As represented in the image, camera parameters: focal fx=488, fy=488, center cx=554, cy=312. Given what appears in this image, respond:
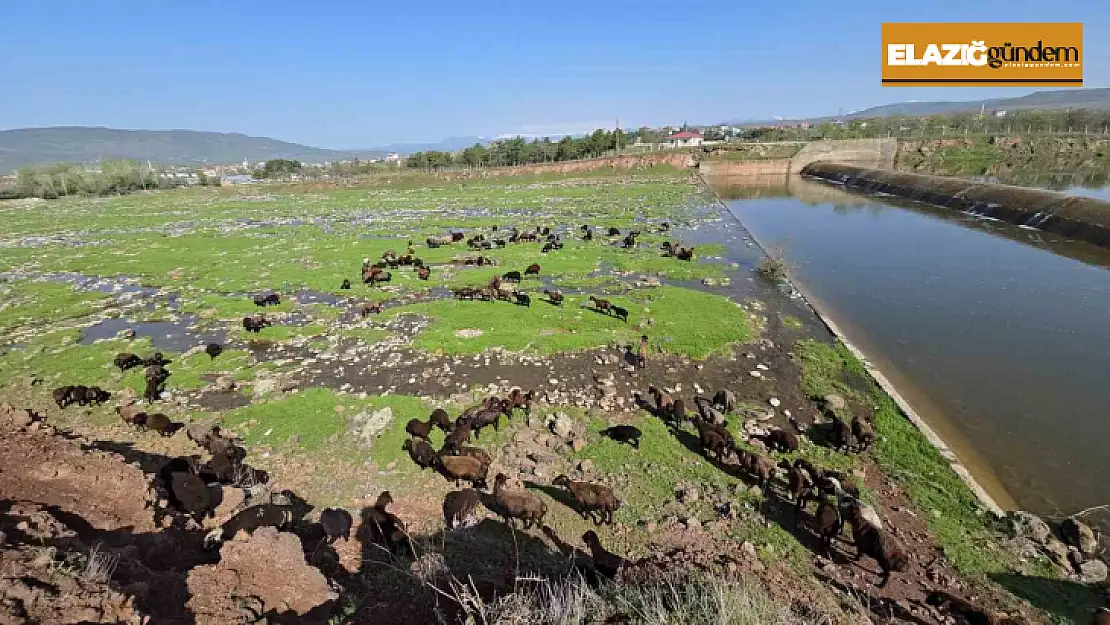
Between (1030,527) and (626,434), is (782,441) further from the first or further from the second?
(1030,527)

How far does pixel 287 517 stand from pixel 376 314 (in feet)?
36.7

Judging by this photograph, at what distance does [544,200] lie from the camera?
54219 mm

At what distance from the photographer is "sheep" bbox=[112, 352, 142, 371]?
46.1 feet

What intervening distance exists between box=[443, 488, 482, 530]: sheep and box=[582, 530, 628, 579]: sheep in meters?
1.92

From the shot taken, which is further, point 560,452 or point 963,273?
point 963,273

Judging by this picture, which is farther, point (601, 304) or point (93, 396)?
point (601, 304)

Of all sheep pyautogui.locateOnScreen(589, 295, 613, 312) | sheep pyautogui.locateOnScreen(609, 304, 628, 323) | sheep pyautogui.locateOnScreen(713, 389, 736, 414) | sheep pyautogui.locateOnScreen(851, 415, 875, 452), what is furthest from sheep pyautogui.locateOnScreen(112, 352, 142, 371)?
sheep pyautogui.locateOnScreen(851, 415, 875, 452)

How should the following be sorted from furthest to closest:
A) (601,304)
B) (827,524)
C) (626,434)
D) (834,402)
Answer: (601,304), (834,402), (626,434), (827,524)

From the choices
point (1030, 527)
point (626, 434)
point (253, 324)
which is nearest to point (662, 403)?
point (626, 434)

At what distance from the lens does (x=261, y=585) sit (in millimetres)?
6152

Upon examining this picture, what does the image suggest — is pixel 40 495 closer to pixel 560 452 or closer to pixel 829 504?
pixel 560 452

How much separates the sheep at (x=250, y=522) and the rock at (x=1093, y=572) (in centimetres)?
1213

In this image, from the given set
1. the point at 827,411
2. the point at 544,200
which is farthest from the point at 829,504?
the point at 544,200

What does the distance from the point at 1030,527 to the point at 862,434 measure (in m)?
2.76
